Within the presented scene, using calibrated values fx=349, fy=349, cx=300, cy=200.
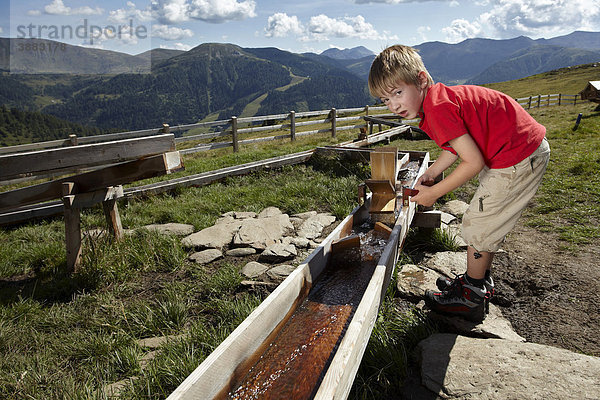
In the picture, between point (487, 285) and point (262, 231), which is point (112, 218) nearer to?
point (262, 231)

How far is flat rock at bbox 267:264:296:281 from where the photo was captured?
148 inches

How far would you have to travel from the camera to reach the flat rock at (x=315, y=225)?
16.1 feet

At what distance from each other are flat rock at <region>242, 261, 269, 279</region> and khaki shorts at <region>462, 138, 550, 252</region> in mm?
2172

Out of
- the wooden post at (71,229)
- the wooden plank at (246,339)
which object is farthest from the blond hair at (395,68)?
the wooden post at (71,229)

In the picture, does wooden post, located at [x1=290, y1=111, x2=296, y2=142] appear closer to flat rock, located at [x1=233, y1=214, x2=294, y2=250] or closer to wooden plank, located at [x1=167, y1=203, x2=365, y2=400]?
flat rock, located at [x1=233, y1=214, x2=294, y2=250]

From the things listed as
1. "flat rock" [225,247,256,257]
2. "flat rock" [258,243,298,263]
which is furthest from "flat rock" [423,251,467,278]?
"flat rock" [225,247,256,257]

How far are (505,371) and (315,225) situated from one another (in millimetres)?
3317

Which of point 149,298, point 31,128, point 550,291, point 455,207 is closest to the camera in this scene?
point 550,291

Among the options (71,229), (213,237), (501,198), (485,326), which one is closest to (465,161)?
(501,198)

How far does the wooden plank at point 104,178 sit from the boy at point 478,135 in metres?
2.44

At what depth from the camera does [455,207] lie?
220 inches

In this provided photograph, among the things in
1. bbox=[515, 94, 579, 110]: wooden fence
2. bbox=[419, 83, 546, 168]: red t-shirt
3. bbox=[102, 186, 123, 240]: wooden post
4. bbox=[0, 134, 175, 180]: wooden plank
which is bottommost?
bbox=[102, 186, 123, 240]: wooden post

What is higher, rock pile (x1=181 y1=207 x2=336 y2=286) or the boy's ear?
the boy's ear

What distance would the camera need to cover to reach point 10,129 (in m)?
145
